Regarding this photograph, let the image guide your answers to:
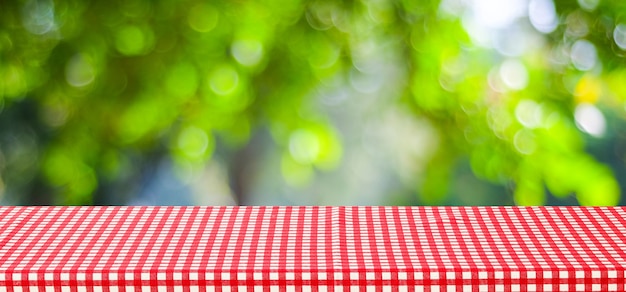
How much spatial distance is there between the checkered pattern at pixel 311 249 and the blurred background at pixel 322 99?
0.90m

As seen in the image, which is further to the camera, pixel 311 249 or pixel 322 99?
pixel 322 99

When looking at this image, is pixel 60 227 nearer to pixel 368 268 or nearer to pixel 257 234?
pixel 257 234

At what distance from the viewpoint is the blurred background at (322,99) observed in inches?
92.8

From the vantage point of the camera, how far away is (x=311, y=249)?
4.28 ft

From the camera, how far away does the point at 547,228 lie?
1.40 metres

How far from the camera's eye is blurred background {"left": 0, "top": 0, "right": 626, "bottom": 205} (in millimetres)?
2357

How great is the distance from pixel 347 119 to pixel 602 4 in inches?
30.5

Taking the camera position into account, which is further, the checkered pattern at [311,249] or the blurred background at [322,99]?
the blurred background at [322,99]

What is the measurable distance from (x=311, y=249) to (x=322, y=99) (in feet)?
3.69

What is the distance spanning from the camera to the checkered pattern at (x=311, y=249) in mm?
1199

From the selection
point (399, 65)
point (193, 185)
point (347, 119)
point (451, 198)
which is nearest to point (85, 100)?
point (193, 185)

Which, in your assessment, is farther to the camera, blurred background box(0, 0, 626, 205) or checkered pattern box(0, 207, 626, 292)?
blurred background box(0, 0, 626, 205)

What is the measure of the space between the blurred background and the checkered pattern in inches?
35.3

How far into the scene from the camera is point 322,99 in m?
2.39
